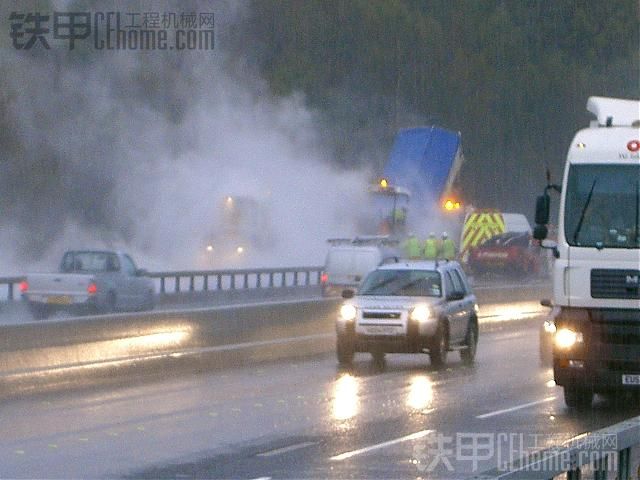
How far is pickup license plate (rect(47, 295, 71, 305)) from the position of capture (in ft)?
97.2

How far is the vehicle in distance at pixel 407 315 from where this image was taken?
21406 mm

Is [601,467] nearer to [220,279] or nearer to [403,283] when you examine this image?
[403,283]

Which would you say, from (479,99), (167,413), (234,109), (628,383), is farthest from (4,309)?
(479,99)

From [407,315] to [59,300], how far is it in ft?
34.6

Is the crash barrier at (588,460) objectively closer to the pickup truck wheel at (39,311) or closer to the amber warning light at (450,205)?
the pickup truck wheel at (39,311)

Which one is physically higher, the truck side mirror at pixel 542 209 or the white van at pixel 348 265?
the truck side mirror at pixel 542 209

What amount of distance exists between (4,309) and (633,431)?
25.1 meters

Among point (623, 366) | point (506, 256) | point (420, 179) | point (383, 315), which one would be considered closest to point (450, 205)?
point (506, 256)

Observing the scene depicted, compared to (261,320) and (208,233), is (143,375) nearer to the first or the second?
(261,320)

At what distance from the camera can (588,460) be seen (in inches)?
269

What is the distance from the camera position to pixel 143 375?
19.5m

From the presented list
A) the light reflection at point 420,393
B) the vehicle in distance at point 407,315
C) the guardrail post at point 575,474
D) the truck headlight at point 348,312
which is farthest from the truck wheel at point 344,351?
the guardrail post at point 575,474

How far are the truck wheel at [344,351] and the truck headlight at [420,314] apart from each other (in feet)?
3.52

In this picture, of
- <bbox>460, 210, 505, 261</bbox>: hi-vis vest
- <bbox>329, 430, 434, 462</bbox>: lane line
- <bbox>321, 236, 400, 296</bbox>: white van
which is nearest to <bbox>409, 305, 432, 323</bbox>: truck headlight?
<bbox>329, 430, 434, 462</bbox>: lane line
